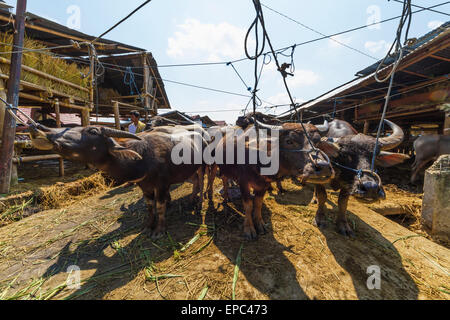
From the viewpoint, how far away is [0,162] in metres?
4.32

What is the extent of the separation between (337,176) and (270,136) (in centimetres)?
143

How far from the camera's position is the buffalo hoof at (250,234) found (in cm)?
297

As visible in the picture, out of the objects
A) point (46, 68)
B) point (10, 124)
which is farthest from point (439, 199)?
point (46, 68)

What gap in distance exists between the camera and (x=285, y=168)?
116 inches

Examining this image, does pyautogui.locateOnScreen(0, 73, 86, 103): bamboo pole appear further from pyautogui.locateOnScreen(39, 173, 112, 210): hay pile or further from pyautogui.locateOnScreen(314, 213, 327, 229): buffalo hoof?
pyautogui.locateOnScreen(314, 213, 327, 229): buffalo hoof

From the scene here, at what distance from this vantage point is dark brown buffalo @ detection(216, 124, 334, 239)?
246 centimetres

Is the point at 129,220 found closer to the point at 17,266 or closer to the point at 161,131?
the point at 17,266

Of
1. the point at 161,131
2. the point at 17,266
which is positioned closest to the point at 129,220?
the point at 17,266

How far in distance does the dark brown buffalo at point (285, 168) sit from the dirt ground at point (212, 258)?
0.44 metres

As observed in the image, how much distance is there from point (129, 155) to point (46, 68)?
6.43m

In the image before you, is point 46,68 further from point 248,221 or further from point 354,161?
point 354,161

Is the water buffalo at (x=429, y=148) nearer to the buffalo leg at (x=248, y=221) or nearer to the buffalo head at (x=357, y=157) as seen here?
the buffalo head at (x=357, y=157)

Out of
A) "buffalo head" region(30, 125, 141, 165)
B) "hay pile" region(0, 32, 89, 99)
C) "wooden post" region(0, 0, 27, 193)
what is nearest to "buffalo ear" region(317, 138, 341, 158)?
"buffalo head" region(30, 125, 141, 165)

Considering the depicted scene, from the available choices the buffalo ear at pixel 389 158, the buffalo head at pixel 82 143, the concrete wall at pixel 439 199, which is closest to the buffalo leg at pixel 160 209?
the buffalo head at pixel 82 143
